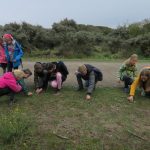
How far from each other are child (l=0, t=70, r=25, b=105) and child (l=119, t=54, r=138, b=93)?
2416 mm

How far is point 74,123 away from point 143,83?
227 cm

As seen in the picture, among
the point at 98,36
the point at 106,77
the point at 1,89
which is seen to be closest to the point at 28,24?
the point at 98,36

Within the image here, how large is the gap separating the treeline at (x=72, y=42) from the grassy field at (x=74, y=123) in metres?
10.3

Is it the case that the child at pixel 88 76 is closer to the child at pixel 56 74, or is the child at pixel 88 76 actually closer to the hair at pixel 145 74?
the child at pixel 56 74

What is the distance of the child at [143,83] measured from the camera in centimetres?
819

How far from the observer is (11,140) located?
20.9 ft

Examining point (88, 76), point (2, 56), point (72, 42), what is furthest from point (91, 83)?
point (72, 42)

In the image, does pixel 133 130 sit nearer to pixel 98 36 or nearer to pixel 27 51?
pixel 27 51

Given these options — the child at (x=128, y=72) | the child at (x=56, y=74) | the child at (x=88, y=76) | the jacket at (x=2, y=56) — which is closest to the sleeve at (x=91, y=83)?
the child at (x=88, y=76)

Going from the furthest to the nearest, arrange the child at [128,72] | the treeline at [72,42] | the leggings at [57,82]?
1. the treeline at [72,42]
2. the child at [128,72]
3. the leggings at [57,82]

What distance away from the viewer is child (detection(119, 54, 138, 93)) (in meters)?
8.69

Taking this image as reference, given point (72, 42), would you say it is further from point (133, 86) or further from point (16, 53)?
point (133, 86)

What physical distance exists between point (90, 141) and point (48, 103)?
1740 millimetres

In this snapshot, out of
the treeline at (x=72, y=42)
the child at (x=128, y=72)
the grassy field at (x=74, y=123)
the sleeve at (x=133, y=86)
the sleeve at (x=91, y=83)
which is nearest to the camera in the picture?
the grassy field at (x=74, y=123)
